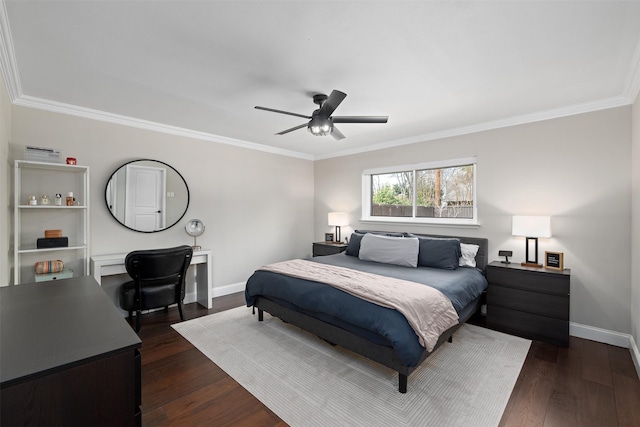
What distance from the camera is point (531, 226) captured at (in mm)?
3162

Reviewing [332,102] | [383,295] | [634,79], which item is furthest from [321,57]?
[634,79]

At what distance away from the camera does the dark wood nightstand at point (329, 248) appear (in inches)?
195

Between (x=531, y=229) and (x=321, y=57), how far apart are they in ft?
9.40

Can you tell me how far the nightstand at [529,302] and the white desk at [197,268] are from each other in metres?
3.58

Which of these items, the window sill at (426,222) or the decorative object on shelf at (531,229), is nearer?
the decorative object on shelf at (531,229)

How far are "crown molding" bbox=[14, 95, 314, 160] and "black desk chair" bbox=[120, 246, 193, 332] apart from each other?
1.75 meters

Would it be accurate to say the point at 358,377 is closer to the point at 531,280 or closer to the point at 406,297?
the point at 406,297

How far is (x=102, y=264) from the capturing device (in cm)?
318

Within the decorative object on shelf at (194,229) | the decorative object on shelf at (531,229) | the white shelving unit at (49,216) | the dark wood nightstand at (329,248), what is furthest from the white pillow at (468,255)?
the white shelving unit at (49,216)

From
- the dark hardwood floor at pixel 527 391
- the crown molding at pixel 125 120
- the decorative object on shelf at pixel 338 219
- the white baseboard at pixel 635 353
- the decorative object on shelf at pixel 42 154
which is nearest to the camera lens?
the dark hardwood floor at pixel 527 391

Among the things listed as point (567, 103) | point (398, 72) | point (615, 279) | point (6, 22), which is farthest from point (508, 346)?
point (6, 22)

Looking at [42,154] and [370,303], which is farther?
[42,154]

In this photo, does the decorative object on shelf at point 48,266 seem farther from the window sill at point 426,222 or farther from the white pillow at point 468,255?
the white pillow at point 468,255

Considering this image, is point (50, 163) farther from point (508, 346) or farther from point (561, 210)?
point (561, 210)
